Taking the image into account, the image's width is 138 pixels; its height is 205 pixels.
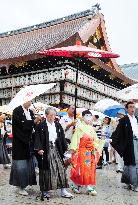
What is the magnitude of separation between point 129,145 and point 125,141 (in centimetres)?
11

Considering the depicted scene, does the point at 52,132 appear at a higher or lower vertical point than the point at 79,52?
lower

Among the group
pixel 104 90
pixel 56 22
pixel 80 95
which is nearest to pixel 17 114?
pixel 80 95

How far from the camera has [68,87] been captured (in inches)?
746

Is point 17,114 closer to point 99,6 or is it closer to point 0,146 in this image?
point 0,146

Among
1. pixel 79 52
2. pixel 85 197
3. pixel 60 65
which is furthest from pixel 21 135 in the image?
pixel 60 65

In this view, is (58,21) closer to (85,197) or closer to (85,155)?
(85,155)

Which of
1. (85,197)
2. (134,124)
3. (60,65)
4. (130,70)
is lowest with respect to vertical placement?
(85,197)

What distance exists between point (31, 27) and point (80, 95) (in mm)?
8105

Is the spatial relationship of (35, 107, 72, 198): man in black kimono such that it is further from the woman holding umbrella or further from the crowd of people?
the woman holding umbrella

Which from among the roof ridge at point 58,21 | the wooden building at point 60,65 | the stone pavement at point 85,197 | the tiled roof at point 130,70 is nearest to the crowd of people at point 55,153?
the stone pavement at point 85,197

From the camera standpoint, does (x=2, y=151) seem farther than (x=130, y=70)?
No

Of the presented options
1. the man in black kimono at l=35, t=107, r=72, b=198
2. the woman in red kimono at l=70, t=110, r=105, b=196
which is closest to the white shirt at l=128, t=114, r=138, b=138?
the woman in red kimono at l=70, t=110, r=105, b=196

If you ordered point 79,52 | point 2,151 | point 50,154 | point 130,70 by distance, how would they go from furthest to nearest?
point 130,70 → point 2,151 → point 79,52 → point 50,154

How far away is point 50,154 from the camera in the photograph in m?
6.61
